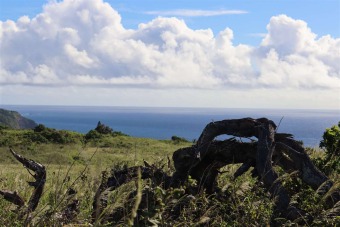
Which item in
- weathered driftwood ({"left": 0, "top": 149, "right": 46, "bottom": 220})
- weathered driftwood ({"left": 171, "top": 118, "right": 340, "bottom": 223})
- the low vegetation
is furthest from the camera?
weathered driftwood ({"left": 171, "top": 118, "right": 340, "bottom": 223})

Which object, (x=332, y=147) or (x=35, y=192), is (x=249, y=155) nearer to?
(x=35, y=192)

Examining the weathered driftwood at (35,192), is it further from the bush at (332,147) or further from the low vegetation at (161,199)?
the bush at (332,147)

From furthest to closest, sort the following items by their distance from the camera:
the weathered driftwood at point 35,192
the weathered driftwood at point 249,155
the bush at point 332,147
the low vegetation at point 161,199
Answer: the bush at point 332,147 < the weathered driftwood at point 249,155 < the weathered driftwood at point 35,192 < the low vegetation at point 161,199

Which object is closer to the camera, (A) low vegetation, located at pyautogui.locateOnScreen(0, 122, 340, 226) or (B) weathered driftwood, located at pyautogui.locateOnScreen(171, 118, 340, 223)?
(A) low vegetation, located at pyautogui.locateOnScreen(0, 122, 340, 226)

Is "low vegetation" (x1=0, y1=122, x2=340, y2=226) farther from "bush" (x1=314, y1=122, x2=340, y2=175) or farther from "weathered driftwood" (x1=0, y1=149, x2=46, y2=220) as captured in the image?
"weathered driftwood" (x1=0, y1=149, x2=46, y2=220)

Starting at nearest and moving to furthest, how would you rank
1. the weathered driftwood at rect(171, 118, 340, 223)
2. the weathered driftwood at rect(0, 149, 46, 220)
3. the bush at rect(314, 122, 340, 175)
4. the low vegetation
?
the low vegetation < the weathered driftwood at rect(0, 149, 46, 220) < the weathered driftwood at rect(171, 118, 340, 223) < the bush at rect(314, 122, 340, 175)

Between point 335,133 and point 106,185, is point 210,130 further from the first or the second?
point 335,133

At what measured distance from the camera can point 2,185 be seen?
31.0ft

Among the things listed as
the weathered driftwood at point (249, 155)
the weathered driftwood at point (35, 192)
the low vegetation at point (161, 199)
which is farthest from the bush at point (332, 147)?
the weathered driftwood at point (35, 192)

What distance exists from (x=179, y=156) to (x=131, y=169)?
0.92 meters

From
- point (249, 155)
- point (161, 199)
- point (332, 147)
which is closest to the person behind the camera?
point (161, 199)

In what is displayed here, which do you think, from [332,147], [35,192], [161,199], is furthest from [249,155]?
[332,147]

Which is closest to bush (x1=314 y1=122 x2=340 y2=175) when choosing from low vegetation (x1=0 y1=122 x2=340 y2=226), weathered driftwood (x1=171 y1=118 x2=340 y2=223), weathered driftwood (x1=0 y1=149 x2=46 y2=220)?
low vegetation (x1=0 y1=122 x2=340 y2=226)

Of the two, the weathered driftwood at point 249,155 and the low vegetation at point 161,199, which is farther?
the weathered driftwood at point 249,155
